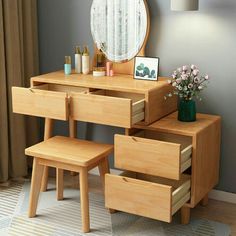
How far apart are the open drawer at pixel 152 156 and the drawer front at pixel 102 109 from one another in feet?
0.35

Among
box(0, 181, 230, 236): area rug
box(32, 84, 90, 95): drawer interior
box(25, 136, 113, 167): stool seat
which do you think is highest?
box(32, 84, 90, 95): drawer interior

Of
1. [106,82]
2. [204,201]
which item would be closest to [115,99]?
[106,82]

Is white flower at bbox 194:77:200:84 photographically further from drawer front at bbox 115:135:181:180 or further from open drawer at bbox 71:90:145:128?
drawer front at bbox 115:135:181:180

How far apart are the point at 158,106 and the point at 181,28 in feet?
1.68

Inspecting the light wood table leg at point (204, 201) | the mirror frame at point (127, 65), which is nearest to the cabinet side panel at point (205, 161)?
the light wood table leg at point (204, 201)

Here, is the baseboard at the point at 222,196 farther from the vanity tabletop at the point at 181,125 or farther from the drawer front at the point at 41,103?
the drawer front at the point at 41,103

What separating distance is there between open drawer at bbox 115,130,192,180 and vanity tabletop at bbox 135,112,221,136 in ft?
0.35

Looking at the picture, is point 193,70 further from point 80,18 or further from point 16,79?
point 16,79

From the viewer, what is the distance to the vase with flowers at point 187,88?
2975 millimetres

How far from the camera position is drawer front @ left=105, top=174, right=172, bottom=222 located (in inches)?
106

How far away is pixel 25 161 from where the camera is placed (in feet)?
12.1

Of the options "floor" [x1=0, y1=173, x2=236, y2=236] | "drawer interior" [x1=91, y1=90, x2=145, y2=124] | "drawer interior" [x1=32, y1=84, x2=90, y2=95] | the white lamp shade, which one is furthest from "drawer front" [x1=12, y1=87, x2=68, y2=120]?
the white lamp shade

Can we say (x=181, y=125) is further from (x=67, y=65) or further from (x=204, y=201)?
(x=67, y=65)

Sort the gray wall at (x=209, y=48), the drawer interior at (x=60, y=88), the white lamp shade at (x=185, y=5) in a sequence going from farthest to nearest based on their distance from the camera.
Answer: the drawer interior at (x=60, y=88), the gray wall at (x=209, y=48), the white lamp shade at (x=185, y=5)
